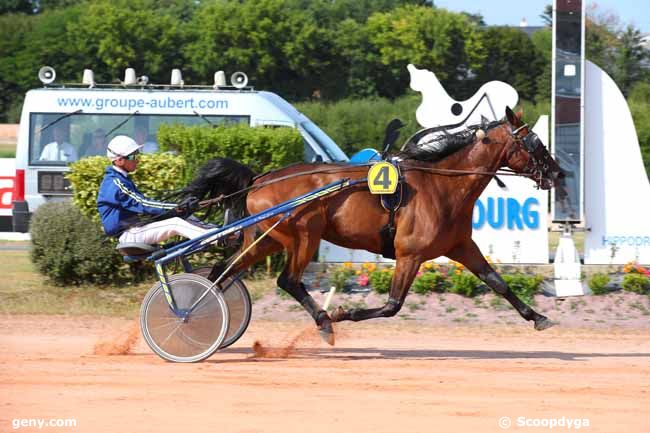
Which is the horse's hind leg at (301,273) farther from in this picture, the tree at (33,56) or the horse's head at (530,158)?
the tree at (33,56)

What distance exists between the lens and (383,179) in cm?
838

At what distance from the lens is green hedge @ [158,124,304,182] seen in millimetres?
12070

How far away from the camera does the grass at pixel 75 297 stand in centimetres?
1148

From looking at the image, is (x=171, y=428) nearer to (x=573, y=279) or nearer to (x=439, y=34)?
(x=573, y=279)

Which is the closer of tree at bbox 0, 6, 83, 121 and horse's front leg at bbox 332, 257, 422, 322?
horse's front leg at bbox 332, 257, 422, 322

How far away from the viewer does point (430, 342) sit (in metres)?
9.81

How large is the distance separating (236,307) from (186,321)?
2.22 ft

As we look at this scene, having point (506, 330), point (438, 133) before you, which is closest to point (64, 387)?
point (438, 133)

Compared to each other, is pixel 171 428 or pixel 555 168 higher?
pixel 555 168

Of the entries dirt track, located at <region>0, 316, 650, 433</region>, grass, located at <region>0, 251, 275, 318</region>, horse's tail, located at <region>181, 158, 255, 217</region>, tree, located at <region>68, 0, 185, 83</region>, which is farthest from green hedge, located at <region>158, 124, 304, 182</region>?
tree, located at <region>68, 0, 185, 83</region>

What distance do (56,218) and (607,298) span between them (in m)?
6.07

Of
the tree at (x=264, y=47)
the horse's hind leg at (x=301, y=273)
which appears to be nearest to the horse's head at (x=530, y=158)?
the horse's hind leg at (x=301, y=273)

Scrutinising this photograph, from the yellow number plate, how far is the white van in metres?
6.80

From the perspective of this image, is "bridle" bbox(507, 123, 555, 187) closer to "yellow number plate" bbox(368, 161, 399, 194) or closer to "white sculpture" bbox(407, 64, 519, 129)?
"yellow number plate" bbox(368, 161, 399, 194)
